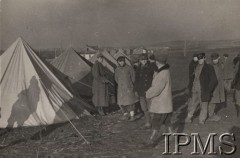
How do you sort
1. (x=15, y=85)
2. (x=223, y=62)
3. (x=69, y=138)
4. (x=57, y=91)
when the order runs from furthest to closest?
(x=223, y=62)
(x=57, y=91)
(x=15, y=85)
(x=69, y=138)

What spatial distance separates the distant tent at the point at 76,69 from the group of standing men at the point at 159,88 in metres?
3.85

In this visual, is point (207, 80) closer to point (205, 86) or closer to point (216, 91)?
point (205, 86)

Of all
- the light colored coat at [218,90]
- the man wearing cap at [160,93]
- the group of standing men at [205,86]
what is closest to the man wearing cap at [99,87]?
the group of standing men at [205,86]

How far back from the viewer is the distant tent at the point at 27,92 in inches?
376

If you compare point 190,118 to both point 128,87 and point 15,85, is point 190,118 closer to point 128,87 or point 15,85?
point 128,87

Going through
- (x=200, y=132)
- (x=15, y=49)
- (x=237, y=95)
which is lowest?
(x=200, y=132)

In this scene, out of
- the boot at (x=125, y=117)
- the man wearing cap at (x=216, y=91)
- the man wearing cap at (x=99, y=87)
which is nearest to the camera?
the man wearing cap at (x=216, y=91)

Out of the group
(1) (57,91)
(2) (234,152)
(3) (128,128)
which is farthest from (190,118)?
(1) (57,91)

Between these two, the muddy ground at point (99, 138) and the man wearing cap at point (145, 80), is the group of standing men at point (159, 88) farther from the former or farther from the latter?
the muddy ground at point (99, 138)

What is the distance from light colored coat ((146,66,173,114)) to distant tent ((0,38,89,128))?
12.0ft

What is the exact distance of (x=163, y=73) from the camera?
6.77 m

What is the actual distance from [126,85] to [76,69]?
6572mm

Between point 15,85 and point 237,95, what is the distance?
6.41 meters

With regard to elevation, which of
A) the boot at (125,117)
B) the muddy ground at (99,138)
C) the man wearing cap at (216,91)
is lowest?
the muddy ground at (99,138)
